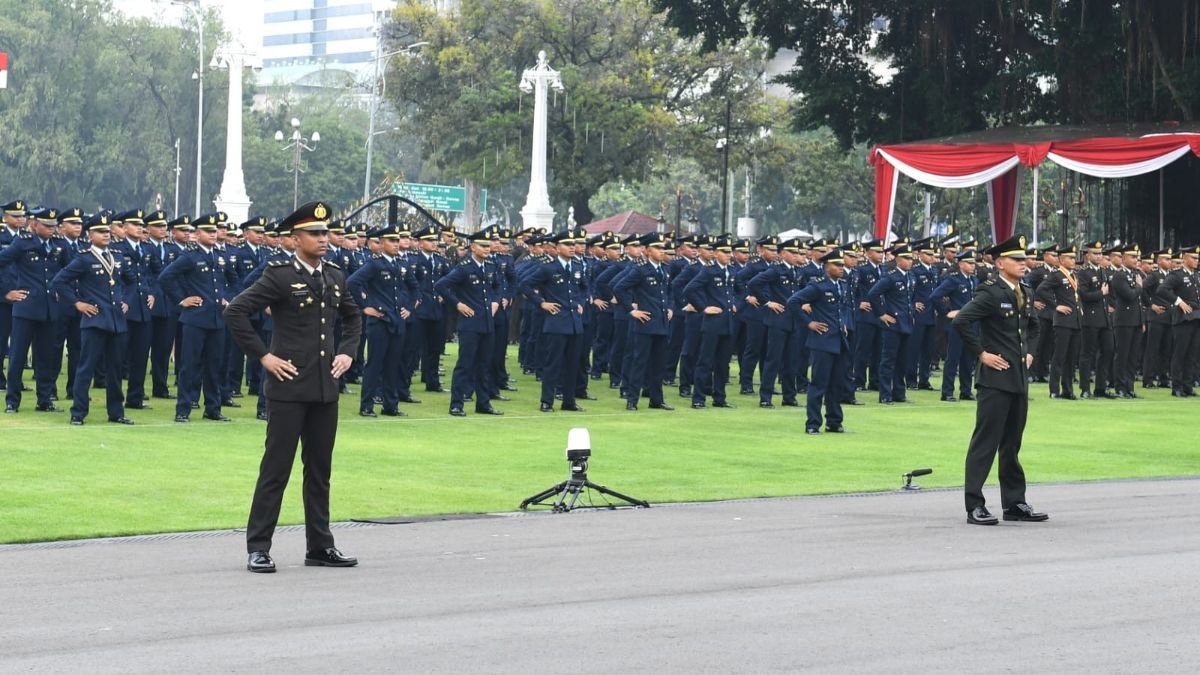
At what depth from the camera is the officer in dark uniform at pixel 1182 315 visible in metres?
27.3

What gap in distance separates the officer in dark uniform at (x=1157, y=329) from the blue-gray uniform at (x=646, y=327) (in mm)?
8469

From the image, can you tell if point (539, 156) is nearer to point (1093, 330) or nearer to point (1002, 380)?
point (1093, 330)

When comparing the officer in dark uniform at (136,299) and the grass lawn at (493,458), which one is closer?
the grass lawn at (493,458)

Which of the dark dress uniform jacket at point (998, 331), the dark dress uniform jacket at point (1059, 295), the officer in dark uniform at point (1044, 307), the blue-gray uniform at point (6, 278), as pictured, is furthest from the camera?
the officer in dark uniform at point (1044, 307)

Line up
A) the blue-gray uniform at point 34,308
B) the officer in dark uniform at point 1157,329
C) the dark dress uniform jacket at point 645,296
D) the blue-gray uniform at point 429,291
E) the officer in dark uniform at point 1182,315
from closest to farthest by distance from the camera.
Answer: the blue-gray uniform at point 34,308
the blue-gray uniform at point 429,291
the dark dress uniform jacket at point 645,296
the officer in dark uniform at point 1182,315
the officer in dark uniform at point 1157,329

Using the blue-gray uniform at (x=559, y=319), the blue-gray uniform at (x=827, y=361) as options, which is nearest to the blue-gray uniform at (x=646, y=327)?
the blue-gray uniform at (x=559, y=319)

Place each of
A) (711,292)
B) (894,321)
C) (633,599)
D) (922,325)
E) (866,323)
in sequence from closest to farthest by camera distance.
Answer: (633,599) < (711,292) < (894,321) < (866,323) < (922,325)

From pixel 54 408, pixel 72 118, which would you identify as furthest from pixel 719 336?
pixel 72 118

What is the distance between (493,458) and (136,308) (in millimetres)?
5215

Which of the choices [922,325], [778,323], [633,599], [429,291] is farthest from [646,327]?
[633,599]

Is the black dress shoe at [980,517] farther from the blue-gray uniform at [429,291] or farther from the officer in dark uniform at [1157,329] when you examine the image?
the officer in dark uniform at [1157,329]

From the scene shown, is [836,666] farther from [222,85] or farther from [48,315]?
[222,85]

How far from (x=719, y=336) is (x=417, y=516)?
11.3m

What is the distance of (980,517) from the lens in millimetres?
12438
